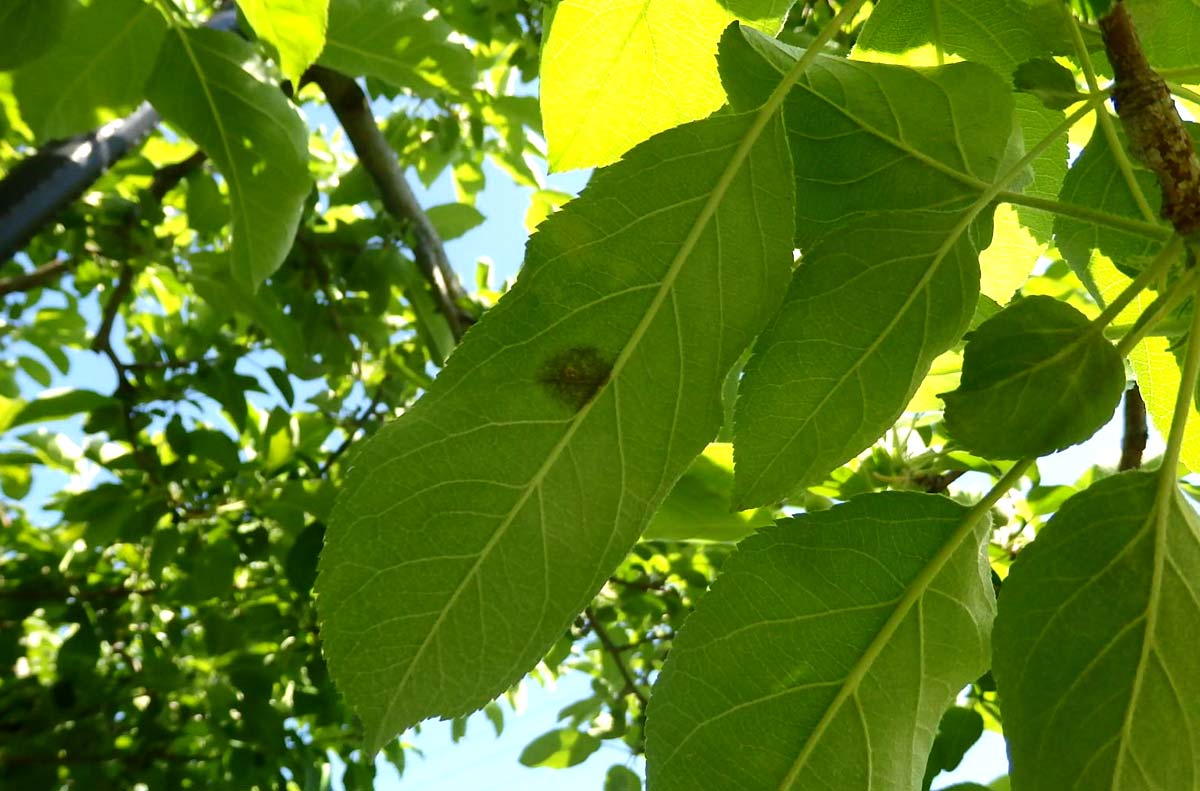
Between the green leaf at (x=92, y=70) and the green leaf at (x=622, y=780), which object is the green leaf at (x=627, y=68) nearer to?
the green leaf at (x=92, y=70)

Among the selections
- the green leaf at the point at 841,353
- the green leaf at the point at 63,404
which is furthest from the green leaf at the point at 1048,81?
the green leaf at the point at 63,404

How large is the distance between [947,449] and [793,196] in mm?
615

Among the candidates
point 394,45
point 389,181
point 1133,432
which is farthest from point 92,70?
point 1133,432

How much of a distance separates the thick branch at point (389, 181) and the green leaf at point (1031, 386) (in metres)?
1.28

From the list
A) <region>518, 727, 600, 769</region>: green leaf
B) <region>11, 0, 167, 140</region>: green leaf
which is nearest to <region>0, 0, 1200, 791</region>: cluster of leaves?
<region>11, 0, 167, 140</region>: green leaf

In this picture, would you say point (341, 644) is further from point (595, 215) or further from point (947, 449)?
point (947, 449)

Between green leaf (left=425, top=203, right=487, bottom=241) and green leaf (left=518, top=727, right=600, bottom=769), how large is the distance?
103 centimetres

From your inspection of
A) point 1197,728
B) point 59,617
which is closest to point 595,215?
point 1197,728

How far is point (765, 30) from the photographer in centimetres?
76

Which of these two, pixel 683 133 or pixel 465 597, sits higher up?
pixel 683 133

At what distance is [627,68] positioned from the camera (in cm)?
73

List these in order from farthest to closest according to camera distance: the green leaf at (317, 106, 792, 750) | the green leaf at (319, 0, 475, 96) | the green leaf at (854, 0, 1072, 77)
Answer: the green leaf at (319, 0, 475, 96), the green leaf at (854, 0, 1072, 77), the green leaf at (317, 106, 792, 750)

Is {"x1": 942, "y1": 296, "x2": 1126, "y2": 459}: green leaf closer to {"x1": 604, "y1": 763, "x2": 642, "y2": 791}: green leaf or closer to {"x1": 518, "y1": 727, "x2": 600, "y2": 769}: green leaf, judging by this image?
Answer: {"x1": 604, "y1": 763, "x2": 642, "y2": 791}: green leaf

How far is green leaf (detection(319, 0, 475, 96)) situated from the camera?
52.6 inches
